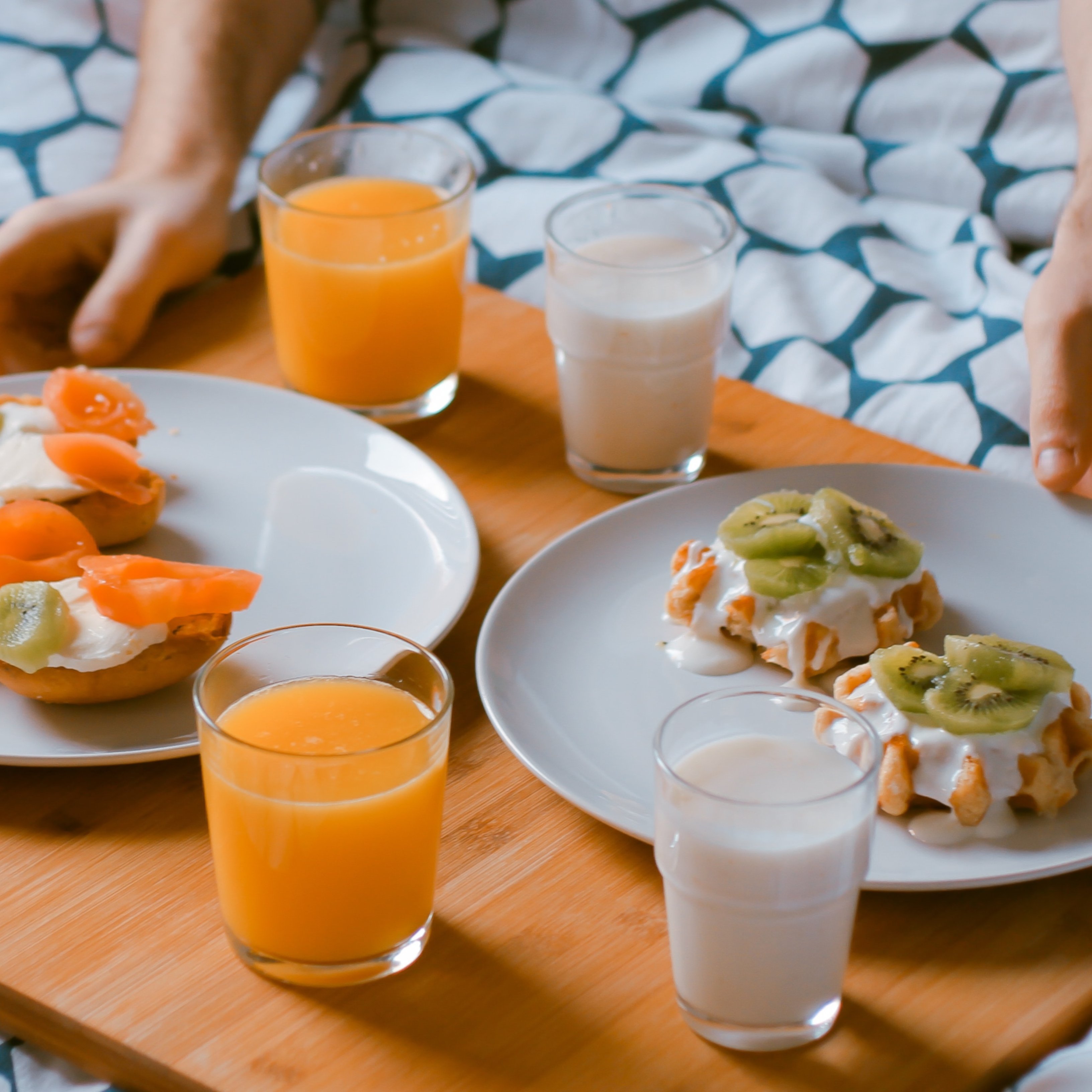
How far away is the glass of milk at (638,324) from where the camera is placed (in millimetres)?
1552

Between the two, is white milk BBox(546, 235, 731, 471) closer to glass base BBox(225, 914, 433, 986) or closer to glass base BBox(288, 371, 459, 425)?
glass base BBox(288, 371, 459, 425)

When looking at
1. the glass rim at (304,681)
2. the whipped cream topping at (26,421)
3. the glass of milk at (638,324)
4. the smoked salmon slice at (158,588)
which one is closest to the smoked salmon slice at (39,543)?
the smoked salmon slice at (158,588)

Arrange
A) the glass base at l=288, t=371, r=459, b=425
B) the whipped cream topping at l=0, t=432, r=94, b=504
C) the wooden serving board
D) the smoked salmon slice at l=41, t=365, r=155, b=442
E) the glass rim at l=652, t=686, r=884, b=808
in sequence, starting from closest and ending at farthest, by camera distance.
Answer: the glass rim at l=652, t=686, r=884, b=808
the wooden serving board
the whipped cream topping at l=0, t=432, r=94, b=504
the smoked salmon slice at l=41, t=365, r=155, b=442
the glass base at l=288, t=371, r=459, b=425

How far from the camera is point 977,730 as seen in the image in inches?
42.8

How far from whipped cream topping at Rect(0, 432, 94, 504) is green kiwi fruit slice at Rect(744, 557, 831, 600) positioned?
70cm

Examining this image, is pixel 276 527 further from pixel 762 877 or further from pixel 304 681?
pixel 762 877

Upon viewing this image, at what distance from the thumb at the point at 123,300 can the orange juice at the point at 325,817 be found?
1.01 meters

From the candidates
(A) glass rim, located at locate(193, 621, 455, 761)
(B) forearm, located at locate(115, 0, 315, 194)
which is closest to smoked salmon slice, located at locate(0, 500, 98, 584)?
(A) glass rim, located at locate(193, 621, 455, 761)

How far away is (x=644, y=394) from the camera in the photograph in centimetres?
159

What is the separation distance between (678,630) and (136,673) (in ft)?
1.71

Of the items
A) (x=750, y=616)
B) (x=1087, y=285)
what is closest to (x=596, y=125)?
(x=1087, y=285)

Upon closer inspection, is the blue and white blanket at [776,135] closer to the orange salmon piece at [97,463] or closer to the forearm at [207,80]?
the forearm at [207,80]

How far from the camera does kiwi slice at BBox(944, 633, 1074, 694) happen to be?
43.8 inches

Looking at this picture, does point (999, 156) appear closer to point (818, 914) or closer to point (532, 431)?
point (532, 431)
